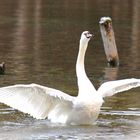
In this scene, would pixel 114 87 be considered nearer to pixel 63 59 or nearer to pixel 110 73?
pixel 110 73

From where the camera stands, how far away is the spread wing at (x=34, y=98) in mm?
12070

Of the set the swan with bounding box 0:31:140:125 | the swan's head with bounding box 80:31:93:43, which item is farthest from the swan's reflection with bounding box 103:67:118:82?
the swan with bounding box 0:31:140:125

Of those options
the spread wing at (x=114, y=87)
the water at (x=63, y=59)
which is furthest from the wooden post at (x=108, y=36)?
the spread wing at (x=114, y=87)

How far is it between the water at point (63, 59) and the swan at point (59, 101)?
0.20 meters

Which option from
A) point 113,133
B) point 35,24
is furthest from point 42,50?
point 113,133

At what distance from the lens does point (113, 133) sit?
39.8 ft

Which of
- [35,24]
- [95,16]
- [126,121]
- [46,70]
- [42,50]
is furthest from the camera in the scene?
[95,16]

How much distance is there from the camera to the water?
12.5 metres

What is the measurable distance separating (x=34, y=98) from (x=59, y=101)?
1.51ft

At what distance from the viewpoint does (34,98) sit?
40.9 ft

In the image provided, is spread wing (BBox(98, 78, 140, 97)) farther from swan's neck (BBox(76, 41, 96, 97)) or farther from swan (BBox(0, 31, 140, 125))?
swan's neck (BBox(76, 41, 96, 97))

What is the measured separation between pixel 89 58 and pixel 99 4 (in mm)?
29828

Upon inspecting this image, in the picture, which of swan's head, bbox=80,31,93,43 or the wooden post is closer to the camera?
swan's head, bbox=80,31,93,43

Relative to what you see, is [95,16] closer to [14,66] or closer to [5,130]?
[14,66]
